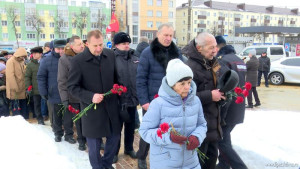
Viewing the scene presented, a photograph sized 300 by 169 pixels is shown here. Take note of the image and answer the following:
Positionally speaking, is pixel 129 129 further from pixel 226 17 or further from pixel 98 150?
pixel 226 17

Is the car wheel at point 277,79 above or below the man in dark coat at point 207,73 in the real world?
below

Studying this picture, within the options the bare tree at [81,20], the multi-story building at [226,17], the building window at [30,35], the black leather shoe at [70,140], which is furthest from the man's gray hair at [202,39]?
the multi-story building at [226,17]

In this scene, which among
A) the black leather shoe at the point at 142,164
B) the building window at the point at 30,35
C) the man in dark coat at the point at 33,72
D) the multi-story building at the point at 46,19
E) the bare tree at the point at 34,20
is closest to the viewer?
the black leather shoe at the point at 142,164

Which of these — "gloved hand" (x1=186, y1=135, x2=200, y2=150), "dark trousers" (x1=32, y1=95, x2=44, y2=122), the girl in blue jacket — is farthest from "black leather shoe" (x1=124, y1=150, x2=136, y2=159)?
"dark trousers" (x1=32, y1=95, x2=44, y2=122)

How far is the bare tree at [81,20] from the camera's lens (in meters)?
57.2

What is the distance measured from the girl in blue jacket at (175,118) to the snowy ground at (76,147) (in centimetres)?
196

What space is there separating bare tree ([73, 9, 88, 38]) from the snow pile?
54.2m

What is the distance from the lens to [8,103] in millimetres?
6922

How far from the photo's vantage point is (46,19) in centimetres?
5703

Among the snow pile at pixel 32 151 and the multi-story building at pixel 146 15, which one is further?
the multi-story building at pixel 146 15

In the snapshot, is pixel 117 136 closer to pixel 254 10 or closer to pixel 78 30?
pixel 78 30

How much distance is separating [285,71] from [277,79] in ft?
1.84

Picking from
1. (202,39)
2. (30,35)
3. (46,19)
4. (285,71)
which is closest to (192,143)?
(202,39)

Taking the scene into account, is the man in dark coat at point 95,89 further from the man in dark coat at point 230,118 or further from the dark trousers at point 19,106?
the dark trousers at point 19,106
